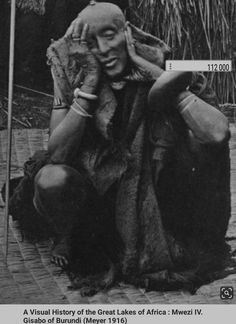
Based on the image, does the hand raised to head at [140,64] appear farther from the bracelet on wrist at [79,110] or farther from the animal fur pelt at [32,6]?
the animal fur pelt at [32,6]

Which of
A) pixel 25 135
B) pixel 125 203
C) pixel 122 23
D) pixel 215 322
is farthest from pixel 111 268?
pixel 122 23

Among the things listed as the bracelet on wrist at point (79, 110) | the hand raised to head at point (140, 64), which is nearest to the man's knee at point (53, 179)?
the bracelet on wrist at point (79, 110)

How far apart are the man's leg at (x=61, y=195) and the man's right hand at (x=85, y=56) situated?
0.31 metres

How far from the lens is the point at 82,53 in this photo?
2.71 m

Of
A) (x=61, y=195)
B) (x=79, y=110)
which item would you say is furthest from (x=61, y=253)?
(x=79, y=110)

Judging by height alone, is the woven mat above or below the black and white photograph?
below

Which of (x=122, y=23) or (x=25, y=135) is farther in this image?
(x=25, y=135)

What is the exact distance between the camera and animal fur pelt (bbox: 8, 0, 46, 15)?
2.91 meters

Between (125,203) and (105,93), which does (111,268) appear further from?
(105,93)

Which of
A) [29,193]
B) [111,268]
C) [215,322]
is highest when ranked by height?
[29,193]

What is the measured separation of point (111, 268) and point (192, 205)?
36 cm
